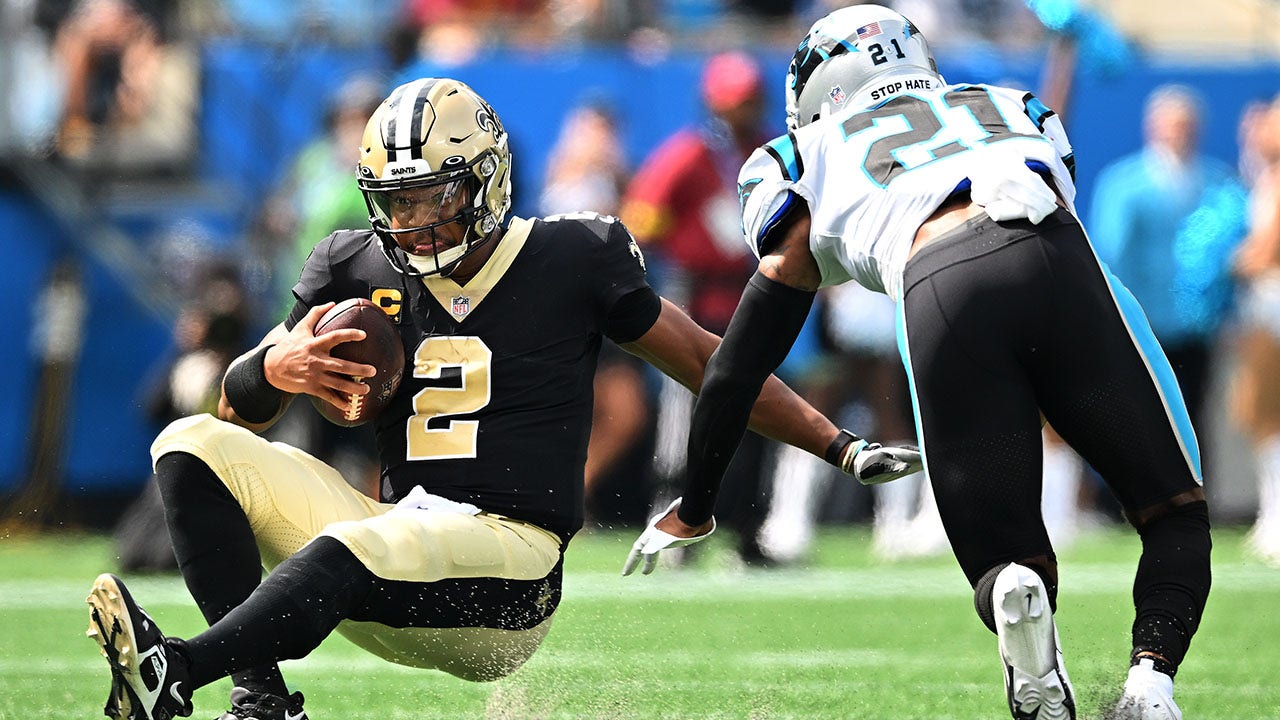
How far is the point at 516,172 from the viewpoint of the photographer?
31.9 feet

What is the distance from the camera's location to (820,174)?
3883 mm

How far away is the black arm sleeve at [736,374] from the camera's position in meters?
3.96

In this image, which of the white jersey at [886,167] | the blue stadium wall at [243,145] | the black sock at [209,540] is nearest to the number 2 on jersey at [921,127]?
the white jersey at [886,167]

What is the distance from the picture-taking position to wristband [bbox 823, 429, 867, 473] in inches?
167

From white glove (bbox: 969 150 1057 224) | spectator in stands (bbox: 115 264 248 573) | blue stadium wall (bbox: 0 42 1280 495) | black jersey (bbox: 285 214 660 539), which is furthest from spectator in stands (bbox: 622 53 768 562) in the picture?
white glove (bbox: 969 150 1057 224)

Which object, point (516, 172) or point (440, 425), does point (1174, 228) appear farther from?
point (440, 425)

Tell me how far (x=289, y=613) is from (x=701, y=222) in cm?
533

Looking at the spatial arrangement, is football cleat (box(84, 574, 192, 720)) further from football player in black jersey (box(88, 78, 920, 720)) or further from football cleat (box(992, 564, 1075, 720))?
football cleat (box(992, 564, 1075, 720))

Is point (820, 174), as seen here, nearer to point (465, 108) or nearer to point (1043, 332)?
point (1043, 332)

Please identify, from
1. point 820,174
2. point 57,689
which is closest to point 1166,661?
point 820,174

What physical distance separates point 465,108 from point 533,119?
5.78 meters

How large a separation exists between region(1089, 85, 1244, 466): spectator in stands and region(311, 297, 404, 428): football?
625 cm

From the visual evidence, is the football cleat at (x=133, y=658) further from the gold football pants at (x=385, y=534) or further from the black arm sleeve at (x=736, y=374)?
the black arm sleeve at (x=736, y=374)

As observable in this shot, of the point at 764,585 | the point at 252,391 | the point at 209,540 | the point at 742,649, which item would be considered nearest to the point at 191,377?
the point at 764,585
